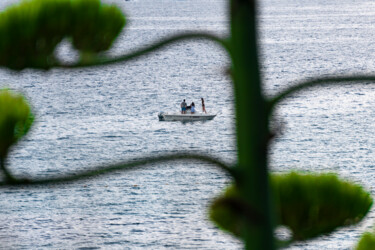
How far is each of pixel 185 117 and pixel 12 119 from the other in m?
91.4

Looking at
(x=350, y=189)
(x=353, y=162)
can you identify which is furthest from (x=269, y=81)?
(x=350, y=189)

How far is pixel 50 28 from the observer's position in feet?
12.3

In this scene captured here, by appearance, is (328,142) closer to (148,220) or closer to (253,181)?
(148,220)

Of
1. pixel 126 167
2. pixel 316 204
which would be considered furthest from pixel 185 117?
pixel 126 167

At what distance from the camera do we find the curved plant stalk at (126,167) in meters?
3.27

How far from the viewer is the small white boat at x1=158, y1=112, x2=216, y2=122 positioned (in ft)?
306

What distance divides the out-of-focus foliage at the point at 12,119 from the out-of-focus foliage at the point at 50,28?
1.53 feet

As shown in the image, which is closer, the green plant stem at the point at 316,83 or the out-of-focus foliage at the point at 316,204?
the green plant stem at the point at 316,83

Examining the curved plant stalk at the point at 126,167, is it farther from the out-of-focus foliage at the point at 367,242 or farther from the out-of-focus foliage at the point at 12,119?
the out-of-focus foliage at the point at 367,242

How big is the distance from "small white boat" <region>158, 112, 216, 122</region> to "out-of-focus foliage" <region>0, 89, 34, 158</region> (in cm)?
8844

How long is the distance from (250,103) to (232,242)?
49961 mm

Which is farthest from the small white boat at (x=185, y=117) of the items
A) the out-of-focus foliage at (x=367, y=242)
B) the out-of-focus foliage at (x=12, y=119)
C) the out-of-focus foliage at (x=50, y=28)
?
the out-of-focus foliage at (x=50, y=28)

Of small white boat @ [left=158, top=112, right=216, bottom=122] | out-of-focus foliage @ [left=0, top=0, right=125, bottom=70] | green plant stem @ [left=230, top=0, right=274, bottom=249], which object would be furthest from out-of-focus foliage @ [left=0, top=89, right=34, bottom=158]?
small white boat @ [left=158, top=112, right=216, bottom=122]

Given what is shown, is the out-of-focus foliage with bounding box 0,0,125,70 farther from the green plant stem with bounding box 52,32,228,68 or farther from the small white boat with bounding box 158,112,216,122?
the small white boat with bounding box 158,112,216,122
